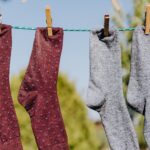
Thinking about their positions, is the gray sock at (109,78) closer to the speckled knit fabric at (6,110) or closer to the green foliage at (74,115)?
the speckled knit fabric at (6,110)

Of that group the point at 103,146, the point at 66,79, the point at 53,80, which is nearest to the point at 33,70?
the point at 53,80

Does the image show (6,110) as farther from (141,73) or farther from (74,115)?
(74,115)

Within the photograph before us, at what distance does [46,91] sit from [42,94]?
3cm

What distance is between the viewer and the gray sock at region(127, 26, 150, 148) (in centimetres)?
283

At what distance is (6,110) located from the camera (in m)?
2.86

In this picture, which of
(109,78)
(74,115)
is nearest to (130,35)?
(74,115)

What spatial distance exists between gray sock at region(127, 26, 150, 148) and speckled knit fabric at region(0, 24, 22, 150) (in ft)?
2.27

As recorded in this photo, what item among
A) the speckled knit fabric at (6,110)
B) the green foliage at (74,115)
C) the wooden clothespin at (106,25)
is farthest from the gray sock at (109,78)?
the green foliage at (74,115)

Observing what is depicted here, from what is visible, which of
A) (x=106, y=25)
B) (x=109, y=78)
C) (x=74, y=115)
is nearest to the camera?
(x=106, y=25)

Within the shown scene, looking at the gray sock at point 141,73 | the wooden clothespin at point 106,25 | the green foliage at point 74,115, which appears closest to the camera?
the wooden clothespin at point 106,25

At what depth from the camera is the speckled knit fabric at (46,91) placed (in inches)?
112

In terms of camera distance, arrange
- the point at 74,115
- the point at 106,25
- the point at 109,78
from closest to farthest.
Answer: the point at 106,25 < the point at 109,78 < the point at 74,115

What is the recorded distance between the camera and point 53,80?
291 centimetres

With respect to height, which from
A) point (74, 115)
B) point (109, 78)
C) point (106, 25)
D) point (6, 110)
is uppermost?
Answer: point (106, 25)
